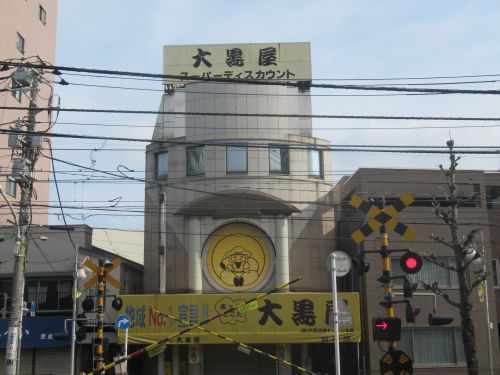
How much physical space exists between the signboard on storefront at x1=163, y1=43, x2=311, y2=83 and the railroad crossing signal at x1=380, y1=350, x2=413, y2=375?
22085mm

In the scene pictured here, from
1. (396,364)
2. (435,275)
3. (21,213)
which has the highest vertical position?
(21,213)

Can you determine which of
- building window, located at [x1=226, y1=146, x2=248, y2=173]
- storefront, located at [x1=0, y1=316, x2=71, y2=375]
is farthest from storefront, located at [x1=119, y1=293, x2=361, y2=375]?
building window, located at [x1=226, y1=146, x2=248, y2=173]

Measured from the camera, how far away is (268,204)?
3127 centimetres

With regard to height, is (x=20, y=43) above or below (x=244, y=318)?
above

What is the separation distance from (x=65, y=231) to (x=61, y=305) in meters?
3.64

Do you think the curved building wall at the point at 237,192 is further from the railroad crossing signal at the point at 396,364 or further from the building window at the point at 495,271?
the railroad crossing signal at the point at 396,364

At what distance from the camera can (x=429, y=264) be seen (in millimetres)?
31234

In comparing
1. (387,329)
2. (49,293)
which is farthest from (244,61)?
(387,329)

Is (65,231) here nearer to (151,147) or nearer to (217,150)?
(151,147)

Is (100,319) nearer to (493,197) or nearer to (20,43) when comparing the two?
(493,197)

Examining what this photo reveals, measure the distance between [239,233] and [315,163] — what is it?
5395 mm

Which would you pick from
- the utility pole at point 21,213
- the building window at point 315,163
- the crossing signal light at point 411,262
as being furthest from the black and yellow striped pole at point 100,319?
the building window at point 315,163

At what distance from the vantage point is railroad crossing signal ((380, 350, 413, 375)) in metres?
14.2

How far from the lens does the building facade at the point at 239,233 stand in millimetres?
29359
